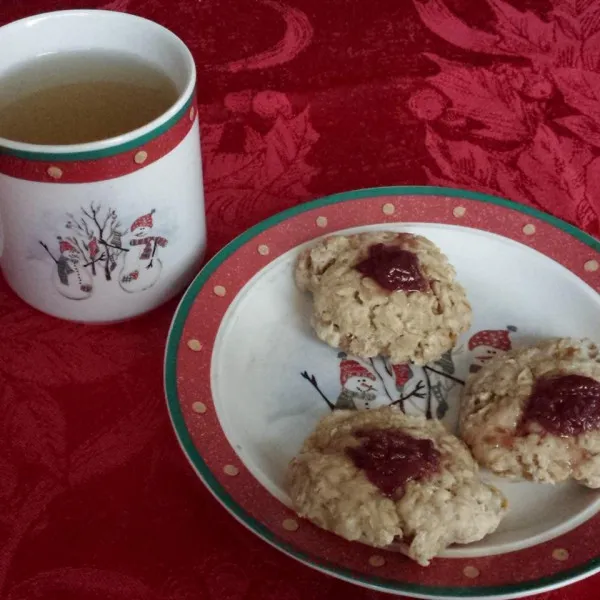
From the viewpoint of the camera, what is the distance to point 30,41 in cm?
90

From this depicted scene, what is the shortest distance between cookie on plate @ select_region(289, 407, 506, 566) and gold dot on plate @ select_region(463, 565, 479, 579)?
3 cm

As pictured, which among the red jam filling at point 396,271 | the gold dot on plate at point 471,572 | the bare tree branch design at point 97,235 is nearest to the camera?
the gold dot on plate at point 471,572

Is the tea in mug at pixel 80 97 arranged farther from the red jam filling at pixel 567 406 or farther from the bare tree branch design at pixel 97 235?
the red jam filling at pixel 567 406

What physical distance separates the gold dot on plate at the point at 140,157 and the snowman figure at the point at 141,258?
70 millimetres

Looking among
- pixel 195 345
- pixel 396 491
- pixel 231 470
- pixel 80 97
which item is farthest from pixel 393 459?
pixel 80 97

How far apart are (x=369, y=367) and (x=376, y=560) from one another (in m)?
0.28

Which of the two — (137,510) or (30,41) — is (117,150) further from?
(137,510)

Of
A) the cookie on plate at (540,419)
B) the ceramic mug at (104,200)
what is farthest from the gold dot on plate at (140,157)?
the cookie on plate at (540,419)

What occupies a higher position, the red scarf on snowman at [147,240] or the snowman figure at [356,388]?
the red scarf on snowman at [147,240]

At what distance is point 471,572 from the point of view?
0.71 metres

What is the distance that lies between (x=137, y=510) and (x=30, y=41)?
57cm

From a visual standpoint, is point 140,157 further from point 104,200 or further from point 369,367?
point 369,367

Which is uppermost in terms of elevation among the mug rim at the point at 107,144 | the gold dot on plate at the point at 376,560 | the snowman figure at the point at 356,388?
Result: the mug rim at the point at 107,144

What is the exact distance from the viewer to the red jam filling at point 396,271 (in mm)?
918
